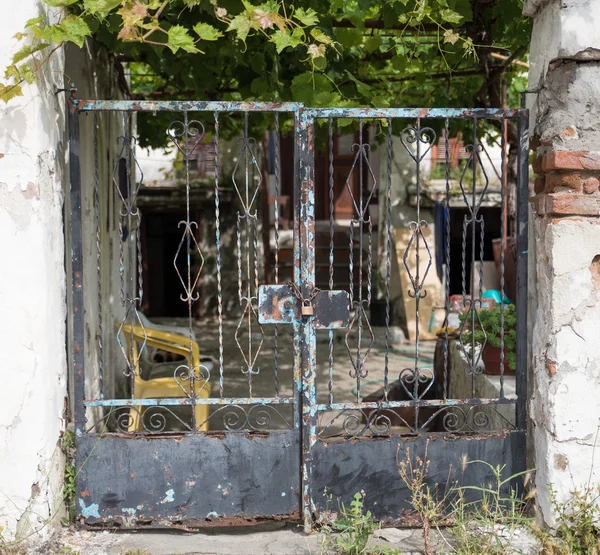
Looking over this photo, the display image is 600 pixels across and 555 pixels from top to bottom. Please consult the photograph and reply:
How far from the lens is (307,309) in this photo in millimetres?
3570

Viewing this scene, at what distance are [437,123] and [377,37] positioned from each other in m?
2.61

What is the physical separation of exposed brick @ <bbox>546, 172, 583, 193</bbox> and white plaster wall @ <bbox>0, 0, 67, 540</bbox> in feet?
7.83

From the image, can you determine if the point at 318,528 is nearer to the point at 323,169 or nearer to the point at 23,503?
the point at 23,503

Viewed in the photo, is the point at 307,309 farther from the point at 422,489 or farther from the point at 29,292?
the point at 29,292

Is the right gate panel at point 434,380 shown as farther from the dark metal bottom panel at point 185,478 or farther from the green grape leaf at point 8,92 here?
the green grape leaf at point 8,92

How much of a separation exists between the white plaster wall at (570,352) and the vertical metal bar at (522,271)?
0.20 meters

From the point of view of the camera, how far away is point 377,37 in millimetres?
4793

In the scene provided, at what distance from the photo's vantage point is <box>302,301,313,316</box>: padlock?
3570 mm

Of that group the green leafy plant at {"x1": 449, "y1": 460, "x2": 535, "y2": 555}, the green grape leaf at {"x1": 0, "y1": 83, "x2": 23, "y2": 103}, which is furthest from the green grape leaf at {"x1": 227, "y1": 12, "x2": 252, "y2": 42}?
the green leafy plant at {"x1": 449, "y1": 460, "x2": 535, "y2": 555}

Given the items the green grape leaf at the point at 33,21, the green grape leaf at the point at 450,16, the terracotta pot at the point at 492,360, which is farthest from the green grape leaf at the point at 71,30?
the terracotta pot at the point at 492,360

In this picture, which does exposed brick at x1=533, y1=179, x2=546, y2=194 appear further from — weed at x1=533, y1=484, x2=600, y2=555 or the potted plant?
weed at x1=533, y1=484, x2=600, y2=555

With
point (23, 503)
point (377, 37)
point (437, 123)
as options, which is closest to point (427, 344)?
point (437, 123)

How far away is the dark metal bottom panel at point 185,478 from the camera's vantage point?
3.61 meters

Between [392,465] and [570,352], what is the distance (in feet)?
3.44
